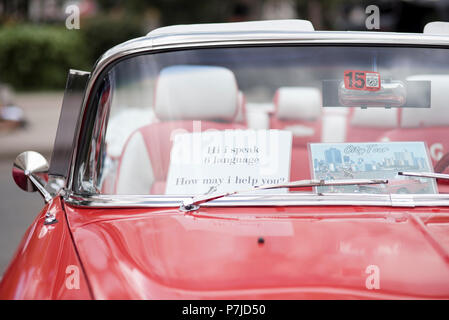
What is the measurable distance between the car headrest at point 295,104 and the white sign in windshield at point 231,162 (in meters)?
0.79

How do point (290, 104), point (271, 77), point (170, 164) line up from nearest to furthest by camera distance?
point (170, 164)
point (290, 104)
point (271, 77)

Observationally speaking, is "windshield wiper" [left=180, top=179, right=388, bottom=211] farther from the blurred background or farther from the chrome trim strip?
the blurred background

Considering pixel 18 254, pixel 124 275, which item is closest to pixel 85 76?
pixel 18 254

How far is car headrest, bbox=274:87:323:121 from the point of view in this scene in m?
3.08

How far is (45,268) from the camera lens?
70.4 inches

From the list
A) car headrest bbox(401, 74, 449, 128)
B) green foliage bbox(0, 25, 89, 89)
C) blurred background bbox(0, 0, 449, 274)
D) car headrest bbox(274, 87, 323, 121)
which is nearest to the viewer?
car headrest bbox(401, 74, 449, 128)

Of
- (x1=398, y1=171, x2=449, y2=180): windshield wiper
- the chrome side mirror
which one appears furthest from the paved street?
(x1=398, y1=171, x2=449, y2=180): windshield wiper

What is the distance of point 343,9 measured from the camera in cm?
2686

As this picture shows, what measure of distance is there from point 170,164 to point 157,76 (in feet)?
1.34

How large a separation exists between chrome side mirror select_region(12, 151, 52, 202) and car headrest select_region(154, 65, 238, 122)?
0.53 meters

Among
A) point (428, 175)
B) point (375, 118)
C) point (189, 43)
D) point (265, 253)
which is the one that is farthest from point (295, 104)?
point (265, 253)

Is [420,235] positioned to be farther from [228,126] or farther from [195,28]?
[195,28]

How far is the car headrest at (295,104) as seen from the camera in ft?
10.1

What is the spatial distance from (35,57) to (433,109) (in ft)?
49.9
